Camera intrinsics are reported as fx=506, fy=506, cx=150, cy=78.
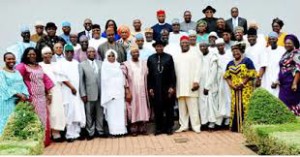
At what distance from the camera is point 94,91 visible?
10461mm

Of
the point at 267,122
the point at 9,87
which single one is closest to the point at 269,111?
the point at 267,122

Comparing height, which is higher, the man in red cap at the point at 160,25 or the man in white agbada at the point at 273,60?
the man in red cap at the point at 160,25

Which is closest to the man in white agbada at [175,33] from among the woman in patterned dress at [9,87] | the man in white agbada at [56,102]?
the man in white agbada at [56,102]

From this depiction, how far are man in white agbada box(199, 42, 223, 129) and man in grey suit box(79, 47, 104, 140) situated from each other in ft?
7.31

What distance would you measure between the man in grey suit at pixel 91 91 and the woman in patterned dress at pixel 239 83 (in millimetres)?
2777

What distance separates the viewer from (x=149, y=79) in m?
10.8

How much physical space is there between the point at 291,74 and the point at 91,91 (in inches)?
160

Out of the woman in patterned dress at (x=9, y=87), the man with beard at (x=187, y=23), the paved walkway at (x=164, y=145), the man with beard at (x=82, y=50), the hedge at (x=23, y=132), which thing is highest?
the man with beard at (x=187, y=23)

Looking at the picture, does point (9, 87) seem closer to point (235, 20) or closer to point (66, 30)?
point (66, 30)

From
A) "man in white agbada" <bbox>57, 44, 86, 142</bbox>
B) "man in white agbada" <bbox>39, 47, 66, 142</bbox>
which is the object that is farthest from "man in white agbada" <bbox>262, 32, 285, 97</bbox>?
"man in white agbada" <bbox>39, 47, 66, 142</bbox>

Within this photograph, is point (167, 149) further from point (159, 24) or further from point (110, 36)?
point (159, 24)

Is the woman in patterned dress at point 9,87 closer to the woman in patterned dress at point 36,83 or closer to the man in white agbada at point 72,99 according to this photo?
the woman in patterned dress at point 36,83

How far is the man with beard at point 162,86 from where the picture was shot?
35.0 feet

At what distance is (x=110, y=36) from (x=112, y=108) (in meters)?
1.56
